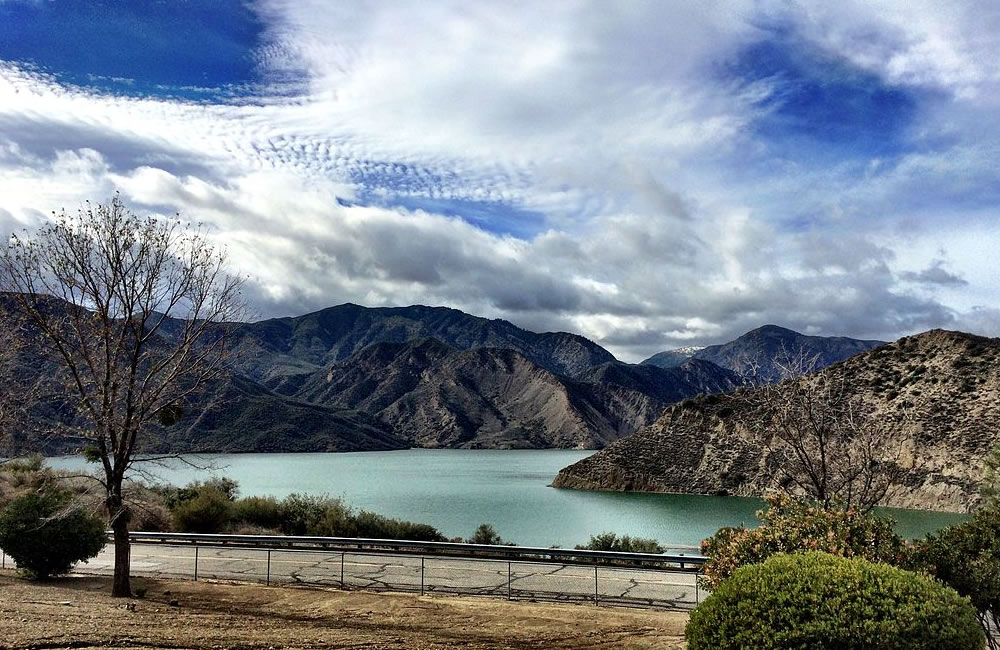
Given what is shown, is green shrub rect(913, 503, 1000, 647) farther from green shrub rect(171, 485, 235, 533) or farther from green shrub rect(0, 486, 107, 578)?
green shrub rect(171, 485, 235, 533)

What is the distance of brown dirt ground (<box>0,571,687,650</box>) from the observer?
1053cm

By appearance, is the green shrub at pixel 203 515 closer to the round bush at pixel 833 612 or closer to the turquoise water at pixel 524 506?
the turquoise water at pixel 524 506

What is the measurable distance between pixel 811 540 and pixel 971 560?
A: 182 centimetres

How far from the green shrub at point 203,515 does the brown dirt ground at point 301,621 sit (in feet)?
43.2

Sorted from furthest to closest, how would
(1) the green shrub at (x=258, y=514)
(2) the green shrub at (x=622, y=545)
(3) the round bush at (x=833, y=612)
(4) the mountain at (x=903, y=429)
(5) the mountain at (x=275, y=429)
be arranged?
(5) the mountain at (x=275, y=429) → (4) the mountain at (x=903, y=429) → (1) the green shrub at (x=258, y=514) → (2) the green shrub at (x=622, y=545) → (3) the round bush at (x=833, y=612)

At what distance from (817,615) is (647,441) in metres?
80.0

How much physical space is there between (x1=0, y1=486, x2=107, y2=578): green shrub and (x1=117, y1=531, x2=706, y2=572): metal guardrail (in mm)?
3249

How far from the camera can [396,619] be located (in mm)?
12641

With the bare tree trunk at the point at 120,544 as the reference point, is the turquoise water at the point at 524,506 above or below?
below

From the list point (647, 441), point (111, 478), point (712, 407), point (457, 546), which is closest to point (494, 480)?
point (647, 441)

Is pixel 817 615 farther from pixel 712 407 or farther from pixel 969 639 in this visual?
pixel 712 407

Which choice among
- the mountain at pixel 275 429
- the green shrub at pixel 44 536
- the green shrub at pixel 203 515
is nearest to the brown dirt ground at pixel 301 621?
the green shrub at pixel 44 536

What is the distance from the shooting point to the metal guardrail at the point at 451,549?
18.4 m

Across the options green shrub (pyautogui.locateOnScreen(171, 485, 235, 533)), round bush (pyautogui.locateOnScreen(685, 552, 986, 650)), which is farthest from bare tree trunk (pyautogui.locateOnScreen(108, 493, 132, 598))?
green shrub (pyautogui.locateOnScreen(171, 485, 235, 533))
